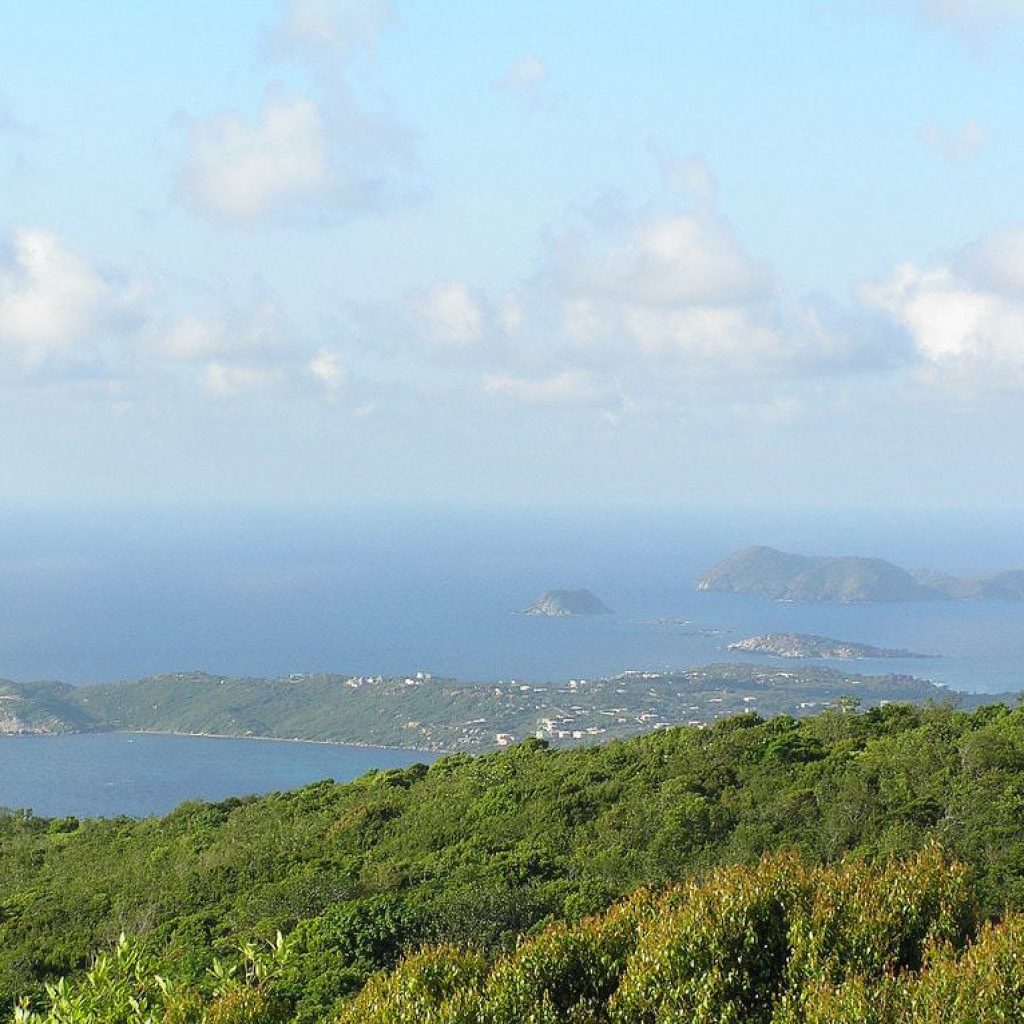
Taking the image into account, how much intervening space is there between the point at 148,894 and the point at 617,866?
31.8 feet

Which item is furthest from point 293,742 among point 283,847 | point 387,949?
point 387,949

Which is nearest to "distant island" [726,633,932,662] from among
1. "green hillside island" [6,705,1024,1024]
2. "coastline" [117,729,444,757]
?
"coastline" [117,729,444,757]

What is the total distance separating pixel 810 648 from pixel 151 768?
11064 centimetres

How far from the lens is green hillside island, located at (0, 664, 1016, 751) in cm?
12138

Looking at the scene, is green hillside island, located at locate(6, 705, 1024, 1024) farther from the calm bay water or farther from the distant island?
the distant island

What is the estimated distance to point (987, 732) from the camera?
23547 millimetres

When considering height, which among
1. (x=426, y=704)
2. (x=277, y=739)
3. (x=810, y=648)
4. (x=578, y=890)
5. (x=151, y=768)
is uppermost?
(x=578, y=890)

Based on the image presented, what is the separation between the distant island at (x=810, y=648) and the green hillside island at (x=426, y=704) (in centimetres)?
3184

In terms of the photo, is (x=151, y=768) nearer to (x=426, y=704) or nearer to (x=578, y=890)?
(x=426, y=704)

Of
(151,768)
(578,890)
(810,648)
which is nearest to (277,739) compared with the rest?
(151,768)

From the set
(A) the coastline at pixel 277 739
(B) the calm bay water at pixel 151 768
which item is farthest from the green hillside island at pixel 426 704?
(B) the calm bay water at pixel 151 768

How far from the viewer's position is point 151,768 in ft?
359

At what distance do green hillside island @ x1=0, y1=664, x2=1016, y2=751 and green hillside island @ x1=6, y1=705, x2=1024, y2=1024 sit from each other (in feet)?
287

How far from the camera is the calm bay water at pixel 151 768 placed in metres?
96.8
